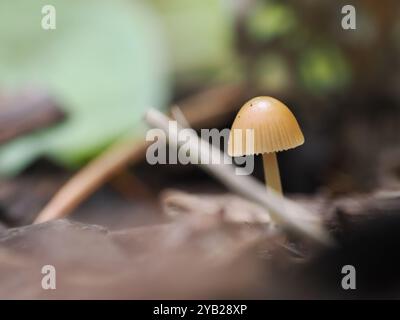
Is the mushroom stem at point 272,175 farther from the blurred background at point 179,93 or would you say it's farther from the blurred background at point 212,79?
the blurred background at point 212,79

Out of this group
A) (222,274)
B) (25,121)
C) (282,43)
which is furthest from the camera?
(282,43)

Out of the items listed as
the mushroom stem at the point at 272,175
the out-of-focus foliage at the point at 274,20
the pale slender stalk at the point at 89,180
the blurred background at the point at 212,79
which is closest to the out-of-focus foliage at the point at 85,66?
the blurred background at the point at 212,79

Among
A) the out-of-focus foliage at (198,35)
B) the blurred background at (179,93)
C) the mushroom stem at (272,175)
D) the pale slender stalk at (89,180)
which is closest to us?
the mushroom stem at (272,175)

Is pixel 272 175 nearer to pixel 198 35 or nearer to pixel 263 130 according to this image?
pixel 263 130

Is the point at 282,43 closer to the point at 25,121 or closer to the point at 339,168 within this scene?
the point at 339,168
